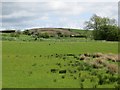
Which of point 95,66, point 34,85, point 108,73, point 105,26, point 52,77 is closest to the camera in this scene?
point 34,85

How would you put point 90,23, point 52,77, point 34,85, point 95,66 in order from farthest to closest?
point 90,23, point 95,66, point 52,77, point 34,85

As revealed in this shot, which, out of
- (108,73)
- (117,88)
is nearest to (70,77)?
(108,73)

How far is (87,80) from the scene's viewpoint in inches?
981

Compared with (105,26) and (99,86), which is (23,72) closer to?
(99,86)

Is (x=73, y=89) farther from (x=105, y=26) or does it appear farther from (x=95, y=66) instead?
(x=105, y=26)

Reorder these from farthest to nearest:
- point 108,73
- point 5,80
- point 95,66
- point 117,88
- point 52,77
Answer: point 95,66, point 108,73, point 52,77, point 5,80, point 117,88

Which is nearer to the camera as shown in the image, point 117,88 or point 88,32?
point 117,88

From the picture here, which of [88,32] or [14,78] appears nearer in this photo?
[14,78]

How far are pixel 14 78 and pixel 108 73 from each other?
28.5 feet

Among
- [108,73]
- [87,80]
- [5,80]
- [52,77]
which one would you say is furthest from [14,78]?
[108,73]

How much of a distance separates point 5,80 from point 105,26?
129 metres

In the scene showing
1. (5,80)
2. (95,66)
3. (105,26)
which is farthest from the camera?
(105,26)

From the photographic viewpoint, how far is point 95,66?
3284 centimetres

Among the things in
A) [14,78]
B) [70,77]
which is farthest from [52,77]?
[14,78]
